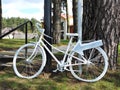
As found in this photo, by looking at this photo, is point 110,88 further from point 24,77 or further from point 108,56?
point 24,77

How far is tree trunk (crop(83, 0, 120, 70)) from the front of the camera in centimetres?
756

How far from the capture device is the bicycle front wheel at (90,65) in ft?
23.7

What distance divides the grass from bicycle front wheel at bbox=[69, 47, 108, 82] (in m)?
0.14

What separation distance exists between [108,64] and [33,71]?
59.9 inches

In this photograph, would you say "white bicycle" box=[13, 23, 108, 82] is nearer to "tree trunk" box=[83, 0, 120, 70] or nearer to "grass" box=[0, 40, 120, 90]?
"grass" box=[0, 40, 120, 90]

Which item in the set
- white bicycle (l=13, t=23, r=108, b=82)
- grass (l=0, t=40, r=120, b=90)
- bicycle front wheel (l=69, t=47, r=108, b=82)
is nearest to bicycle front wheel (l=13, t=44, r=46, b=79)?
white bicycle (l=13, t=23, r=108, b=82)

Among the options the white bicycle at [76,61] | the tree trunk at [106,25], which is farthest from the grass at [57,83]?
the tree trunk at [106,25]

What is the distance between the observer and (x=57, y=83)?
285 inches

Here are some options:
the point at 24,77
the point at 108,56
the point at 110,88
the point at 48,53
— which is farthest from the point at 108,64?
the point at 24,77

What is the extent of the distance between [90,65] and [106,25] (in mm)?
861

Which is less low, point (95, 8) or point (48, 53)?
point (95, 8)

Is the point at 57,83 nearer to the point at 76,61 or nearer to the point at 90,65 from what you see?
the point at 76,61

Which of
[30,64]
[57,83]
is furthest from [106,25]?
[30,64]

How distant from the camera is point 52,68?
26.0ft
